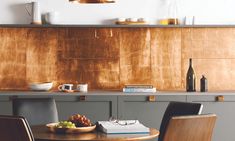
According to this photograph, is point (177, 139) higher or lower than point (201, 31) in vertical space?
lower

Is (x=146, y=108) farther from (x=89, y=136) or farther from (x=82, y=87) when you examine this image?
(x=89, y=136)

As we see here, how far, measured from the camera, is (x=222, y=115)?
570 cm

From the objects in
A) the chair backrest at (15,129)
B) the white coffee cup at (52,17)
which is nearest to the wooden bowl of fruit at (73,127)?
the chair backrest at (15,129)

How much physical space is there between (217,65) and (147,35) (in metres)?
0.88

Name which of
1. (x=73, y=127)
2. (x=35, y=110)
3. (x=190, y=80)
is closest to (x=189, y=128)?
(x=73, y=127)

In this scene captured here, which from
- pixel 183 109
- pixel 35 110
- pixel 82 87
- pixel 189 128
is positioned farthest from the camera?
pixel 82 87

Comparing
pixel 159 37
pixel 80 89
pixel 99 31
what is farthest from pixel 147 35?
pixel 80 89

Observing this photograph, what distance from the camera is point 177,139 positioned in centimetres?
338

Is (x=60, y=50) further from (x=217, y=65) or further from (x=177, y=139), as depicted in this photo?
(x=177, y=139)

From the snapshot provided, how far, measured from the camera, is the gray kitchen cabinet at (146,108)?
18.6 feet

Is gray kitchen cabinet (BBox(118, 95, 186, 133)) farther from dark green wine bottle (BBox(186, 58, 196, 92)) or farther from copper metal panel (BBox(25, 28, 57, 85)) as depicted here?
copper metal panel (BBox(25, 28, 57, 85))

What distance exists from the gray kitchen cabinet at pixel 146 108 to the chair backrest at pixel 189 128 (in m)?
2.20

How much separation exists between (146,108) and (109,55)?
0.82m

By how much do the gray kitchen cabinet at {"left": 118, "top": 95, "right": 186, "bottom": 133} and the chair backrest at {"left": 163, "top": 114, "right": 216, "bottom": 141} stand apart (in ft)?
7.23
